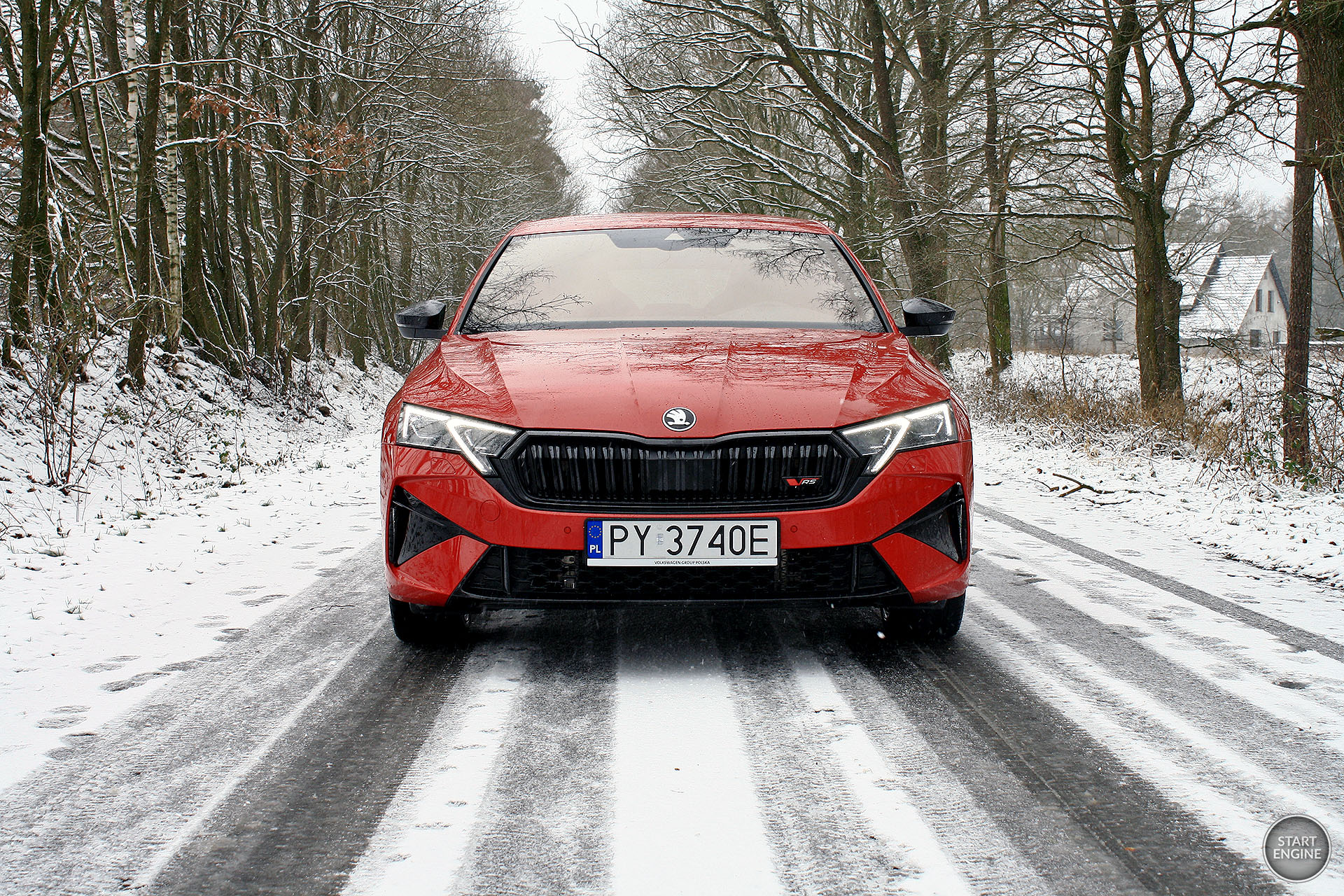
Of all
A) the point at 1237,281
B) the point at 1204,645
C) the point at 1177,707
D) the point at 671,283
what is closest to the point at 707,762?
the point at 1177,707

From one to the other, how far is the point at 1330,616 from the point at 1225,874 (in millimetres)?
2648

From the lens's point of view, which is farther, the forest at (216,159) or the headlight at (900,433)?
the forest at (216,159)

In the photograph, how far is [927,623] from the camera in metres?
3.61

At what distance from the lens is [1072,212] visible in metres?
14.7

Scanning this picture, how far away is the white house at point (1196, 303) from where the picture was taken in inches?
583

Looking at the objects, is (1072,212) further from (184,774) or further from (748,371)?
(184,774)

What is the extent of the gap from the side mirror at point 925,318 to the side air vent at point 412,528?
234 centimetres

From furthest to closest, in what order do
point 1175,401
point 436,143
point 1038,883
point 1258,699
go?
point 436,143
point 1175,401
point 1258,699
point 1038,883

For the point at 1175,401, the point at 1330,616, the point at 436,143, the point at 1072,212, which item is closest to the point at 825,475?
the point at 1330,616

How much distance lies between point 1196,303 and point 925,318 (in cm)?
1721

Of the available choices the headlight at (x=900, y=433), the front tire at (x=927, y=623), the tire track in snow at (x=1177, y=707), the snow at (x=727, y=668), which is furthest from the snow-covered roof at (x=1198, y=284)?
the headlight at (x=900, y=433)

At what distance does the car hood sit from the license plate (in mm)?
286

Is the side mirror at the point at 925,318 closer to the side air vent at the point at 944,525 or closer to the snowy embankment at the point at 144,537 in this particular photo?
the side air vent at the point at 944,525

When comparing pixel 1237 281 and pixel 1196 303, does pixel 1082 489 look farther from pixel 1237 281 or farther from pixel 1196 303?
pixel 1237 281
